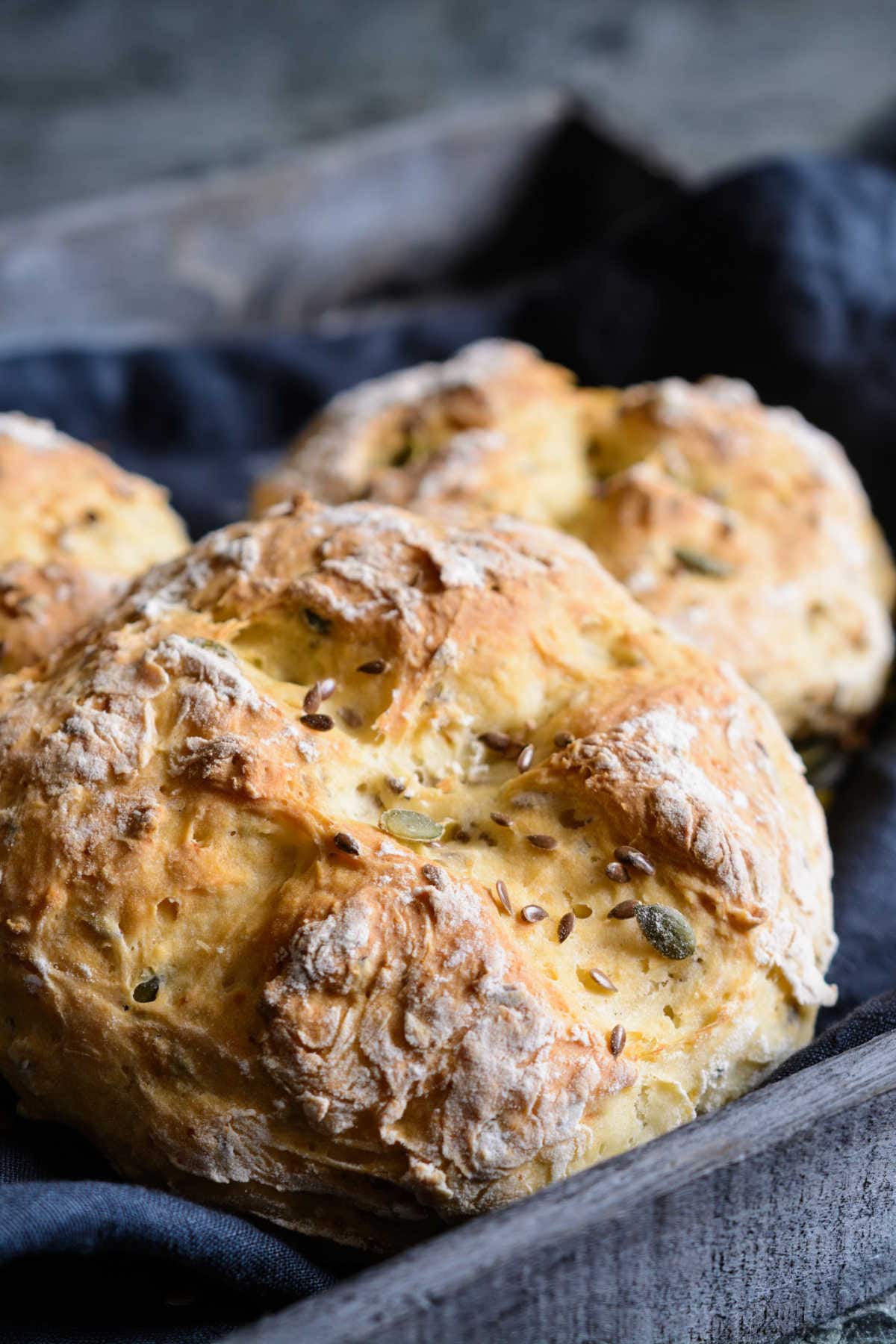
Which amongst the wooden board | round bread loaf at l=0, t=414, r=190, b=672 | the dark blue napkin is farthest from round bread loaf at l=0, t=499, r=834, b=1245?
the wooden board

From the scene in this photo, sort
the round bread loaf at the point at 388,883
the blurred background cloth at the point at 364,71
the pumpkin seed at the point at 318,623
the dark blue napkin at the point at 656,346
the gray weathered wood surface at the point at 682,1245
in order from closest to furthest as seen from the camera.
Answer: the gray weathered wood surface at the point at 682,1245, the round bread loaf at the point at 388,883, the pumpkin seed at the point at 318,623, the dark blue napkin at the point at 656,346, the blurred background cloth at the point at 364,71

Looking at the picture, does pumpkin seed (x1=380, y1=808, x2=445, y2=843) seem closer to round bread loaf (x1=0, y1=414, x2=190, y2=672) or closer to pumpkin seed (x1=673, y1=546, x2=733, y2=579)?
round bread loaf (x1=0, y1=414, x2=190, y2=672)

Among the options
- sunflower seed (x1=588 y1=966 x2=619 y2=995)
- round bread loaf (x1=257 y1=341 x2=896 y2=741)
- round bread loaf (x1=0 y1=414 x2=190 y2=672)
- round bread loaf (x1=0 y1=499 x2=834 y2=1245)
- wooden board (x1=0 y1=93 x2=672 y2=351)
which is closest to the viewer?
round bread loaf (x1=0 y1=499 x2=834 y2=1245)

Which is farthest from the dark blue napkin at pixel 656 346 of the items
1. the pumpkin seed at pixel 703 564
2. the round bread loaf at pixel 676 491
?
the pumpkin seed at pixel 703 564

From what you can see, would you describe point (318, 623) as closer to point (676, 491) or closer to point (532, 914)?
point (532, 914)

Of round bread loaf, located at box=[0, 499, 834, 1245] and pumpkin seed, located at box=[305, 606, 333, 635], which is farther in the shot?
pumpkin seed, located at box=[305, 606, 333, 635]

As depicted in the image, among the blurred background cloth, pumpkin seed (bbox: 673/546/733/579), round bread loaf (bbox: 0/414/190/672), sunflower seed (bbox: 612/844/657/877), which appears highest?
sunflower seed (bbox: 612/844/657/877)

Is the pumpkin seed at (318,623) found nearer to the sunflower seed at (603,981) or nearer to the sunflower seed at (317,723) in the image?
the sunflower seed at (317,723)
